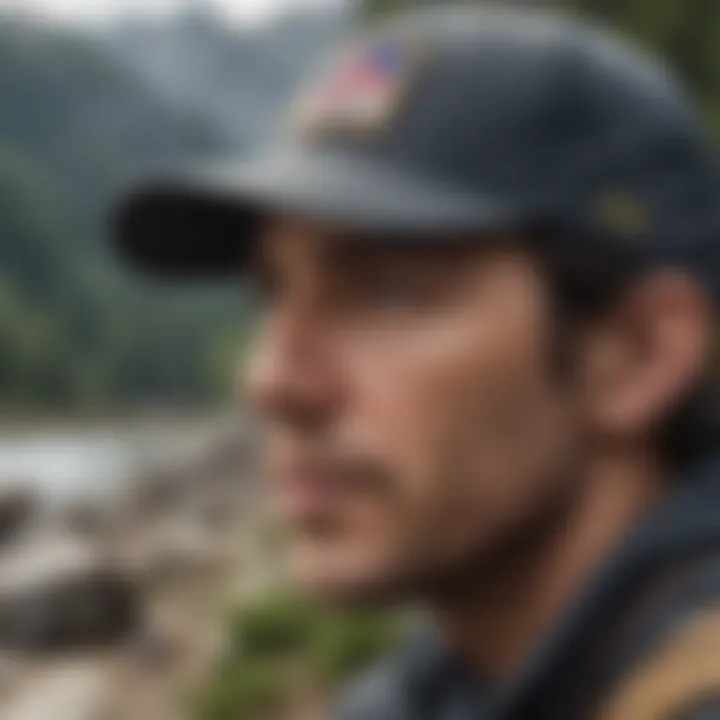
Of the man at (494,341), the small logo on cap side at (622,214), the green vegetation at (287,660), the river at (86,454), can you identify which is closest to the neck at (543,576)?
the man at (494,341)

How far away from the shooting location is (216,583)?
5.92m

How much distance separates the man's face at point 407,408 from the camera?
94 cm

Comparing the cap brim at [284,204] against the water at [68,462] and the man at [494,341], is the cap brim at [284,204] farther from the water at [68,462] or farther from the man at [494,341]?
the water at [68,462]

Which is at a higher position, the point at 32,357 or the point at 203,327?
the point at 32,357

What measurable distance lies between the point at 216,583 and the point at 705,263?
505cm

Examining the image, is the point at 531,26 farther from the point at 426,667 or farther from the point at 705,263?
the point at 426,667

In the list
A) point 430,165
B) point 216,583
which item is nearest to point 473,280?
point 430,165

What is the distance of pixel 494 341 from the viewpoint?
96 centimetres

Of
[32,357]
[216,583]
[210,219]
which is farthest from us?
[32,357]

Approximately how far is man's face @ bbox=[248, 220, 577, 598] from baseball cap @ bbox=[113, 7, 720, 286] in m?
0.03

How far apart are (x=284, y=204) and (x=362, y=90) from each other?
0.08 m

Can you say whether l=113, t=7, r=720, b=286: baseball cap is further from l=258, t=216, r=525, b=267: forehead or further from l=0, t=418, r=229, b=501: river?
l=0, t=418, r=229, b=501: river

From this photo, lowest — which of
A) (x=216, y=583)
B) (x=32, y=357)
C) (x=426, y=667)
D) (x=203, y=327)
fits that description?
(x=426, y=667)

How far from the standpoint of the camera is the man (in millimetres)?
937
